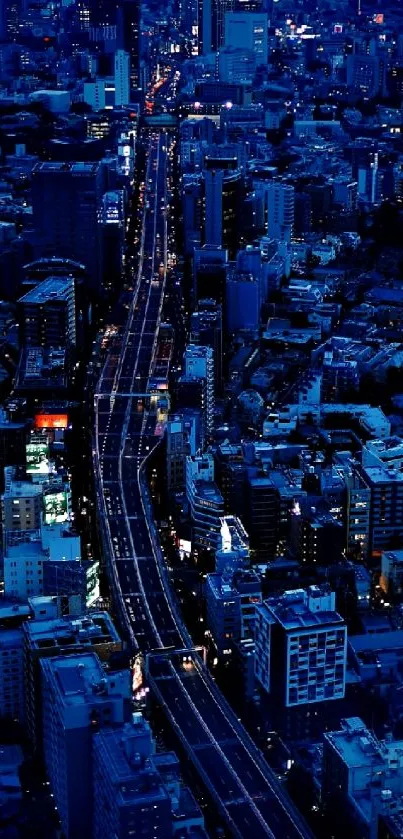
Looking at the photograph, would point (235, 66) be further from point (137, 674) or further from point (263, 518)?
point (137, 674)

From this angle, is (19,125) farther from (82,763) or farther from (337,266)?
(82,763)

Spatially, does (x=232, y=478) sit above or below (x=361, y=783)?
above

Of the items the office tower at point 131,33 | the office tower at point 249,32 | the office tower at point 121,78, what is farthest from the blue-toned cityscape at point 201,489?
the office tower at point 249,32

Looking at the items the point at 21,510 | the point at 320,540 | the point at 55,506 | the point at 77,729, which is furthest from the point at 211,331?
the point at 77,729

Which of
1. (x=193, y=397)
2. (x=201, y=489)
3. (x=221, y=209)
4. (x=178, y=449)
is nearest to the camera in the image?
(x=201, y=489)

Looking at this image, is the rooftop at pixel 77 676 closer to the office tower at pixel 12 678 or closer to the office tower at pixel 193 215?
the office tower at pixel 12 678
